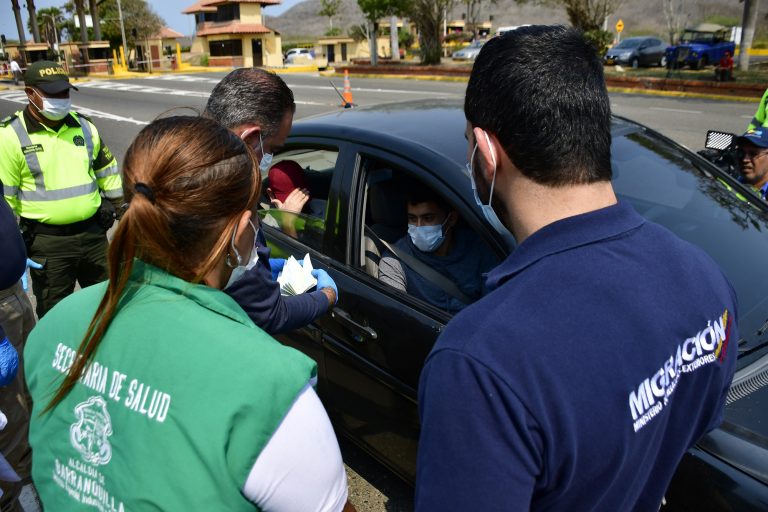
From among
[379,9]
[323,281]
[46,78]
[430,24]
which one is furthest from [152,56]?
[323,281]

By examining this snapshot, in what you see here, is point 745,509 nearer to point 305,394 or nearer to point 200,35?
point 305,394

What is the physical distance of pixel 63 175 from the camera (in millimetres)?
3461

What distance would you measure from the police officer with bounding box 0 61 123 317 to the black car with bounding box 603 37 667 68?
25.7 m

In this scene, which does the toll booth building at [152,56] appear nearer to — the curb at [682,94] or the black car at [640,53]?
the black car at [640,53]

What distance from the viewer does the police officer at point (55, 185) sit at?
3.39m

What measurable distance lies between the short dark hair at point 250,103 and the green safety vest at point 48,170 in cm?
143

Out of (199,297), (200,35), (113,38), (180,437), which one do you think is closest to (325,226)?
(199,297)

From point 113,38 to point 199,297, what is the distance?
63412mm

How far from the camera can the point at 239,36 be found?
1935 inches

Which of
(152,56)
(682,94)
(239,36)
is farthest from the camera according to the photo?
(239,36)

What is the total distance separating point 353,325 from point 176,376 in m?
1.38

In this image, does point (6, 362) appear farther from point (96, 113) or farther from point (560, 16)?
point (560, 16)

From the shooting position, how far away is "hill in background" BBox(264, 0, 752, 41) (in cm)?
7506

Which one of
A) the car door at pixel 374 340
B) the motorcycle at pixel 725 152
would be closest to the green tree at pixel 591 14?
the motorcycle at pixel 725 152
